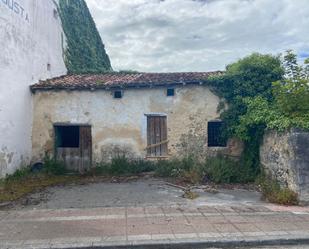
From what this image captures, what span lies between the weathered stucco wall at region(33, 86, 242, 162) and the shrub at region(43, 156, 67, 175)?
1.44ft

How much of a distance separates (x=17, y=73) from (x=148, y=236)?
27.3ft

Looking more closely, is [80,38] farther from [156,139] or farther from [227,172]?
[227,172]

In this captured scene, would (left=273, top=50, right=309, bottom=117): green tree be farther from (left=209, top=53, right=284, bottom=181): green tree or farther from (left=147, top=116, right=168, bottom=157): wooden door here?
(left=147, top=116, right=168, bottom=157): wooden door

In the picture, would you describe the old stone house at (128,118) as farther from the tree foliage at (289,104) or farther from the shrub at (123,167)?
the tree foliage at (289,104)

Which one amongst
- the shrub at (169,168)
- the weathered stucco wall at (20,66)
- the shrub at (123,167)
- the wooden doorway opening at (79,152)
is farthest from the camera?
the wooden doorway opening at (79,152)

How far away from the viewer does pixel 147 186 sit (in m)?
9.89

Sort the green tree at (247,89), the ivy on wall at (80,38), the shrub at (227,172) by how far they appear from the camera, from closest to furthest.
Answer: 1. the shrub at (227,172)
2. the green tree at (247,89)
3. the ivy on wall at (80,38)

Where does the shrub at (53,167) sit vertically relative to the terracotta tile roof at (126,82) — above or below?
below

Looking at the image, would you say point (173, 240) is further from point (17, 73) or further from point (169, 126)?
point (17, 73)

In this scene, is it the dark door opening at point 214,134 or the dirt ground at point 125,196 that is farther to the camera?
the dark door opening at point 214,134

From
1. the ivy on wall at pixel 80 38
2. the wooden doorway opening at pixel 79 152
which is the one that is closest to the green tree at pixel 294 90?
the wooden doorway opening at pixel 79 152

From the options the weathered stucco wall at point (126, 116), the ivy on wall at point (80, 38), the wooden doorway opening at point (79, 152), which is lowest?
the wooden doorway opening at point (79, 152)

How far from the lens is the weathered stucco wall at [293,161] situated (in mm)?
7633

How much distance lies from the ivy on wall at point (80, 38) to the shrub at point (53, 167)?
6348mm
